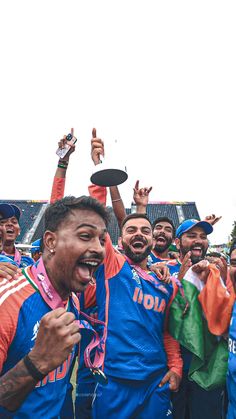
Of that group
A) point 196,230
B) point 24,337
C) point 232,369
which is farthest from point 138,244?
point 24,337

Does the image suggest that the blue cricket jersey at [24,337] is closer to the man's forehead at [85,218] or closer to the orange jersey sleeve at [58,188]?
the man's forehead at [85,218]

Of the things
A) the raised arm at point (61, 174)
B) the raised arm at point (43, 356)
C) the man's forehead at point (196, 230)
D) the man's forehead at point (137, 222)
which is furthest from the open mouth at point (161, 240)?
the raised arm at point (43, 356)

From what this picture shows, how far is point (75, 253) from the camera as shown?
1643 millimetres

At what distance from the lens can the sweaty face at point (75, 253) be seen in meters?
1.65

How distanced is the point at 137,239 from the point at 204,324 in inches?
33.6

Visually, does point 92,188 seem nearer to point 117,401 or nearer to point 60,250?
point 60,250

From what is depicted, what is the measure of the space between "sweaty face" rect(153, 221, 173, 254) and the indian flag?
1.95 meters

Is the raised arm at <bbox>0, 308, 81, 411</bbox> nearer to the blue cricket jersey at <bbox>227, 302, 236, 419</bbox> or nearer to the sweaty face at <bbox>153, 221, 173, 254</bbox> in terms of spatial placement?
the blue cricket jersey at <bbox>227, 302, 236, 419</bbox>

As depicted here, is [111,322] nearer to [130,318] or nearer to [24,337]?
[130,318]

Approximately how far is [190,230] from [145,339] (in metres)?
1.54

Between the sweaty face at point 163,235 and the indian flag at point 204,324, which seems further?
the sweaty face at point 163,235

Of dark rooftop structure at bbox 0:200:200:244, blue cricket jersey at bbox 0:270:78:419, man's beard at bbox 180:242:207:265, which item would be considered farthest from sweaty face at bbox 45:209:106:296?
dark rooftop structure at bbox 0:200:200:244

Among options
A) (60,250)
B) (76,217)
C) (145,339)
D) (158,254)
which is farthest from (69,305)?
(158,254)

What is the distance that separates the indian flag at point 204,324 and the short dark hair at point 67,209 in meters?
1.10
